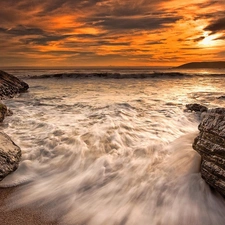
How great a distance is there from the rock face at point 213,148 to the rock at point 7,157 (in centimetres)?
295

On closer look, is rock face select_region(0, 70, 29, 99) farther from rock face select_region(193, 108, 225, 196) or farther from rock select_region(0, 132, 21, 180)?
rock face select_region(193, 108, 225, 196)

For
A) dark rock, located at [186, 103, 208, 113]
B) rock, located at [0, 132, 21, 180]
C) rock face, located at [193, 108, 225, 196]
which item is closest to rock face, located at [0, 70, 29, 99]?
rock, located at [0, 132, 21, 180]

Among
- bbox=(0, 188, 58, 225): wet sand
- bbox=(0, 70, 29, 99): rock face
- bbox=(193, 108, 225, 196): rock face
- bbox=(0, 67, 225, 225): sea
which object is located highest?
bbox=(0, 70, 29, 99): rock face

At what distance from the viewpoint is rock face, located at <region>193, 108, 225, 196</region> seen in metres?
3.05

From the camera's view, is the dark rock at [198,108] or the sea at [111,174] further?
the dark rock at [198,108]

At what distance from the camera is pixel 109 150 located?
468cm

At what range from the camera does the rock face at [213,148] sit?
3.05m

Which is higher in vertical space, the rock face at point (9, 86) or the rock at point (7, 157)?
the rock face at point (9, 86)

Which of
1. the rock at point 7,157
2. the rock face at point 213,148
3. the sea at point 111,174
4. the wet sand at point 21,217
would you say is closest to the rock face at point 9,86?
the sea at point 111,174

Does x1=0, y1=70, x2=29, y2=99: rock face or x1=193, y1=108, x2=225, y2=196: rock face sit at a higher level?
x1=0, y1=70, x2=29, y2=99: rock face

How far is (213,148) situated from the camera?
3.22 metres

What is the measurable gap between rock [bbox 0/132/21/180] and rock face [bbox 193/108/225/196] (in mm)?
2952

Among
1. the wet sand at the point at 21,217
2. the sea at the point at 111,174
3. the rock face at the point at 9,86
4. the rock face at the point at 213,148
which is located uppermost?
the rock face at the point at 9,86

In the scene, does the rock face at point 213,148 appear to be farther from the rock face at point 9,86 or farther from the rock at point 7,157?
the rock face at point 9,86
